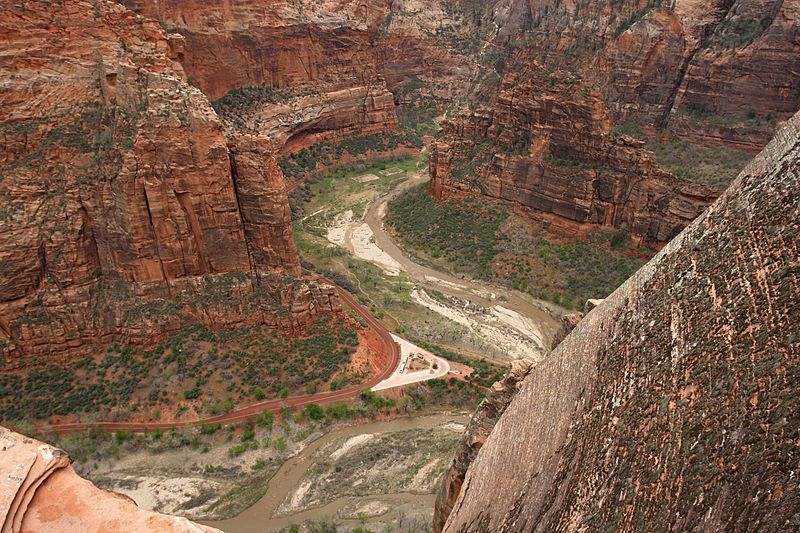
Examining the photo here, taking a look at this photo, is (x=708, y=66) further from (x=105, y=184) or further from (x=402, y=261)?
(x=105, y=184)

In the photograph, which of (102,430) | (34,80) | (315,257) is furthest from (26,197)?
(315,257)

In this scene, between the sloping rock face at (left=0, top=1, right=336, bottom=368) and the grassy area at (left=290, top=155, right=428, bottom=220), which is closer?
the sloping rock face at (left=0, top=1, right=336, bottom=368)

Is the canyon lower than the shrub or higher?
higher

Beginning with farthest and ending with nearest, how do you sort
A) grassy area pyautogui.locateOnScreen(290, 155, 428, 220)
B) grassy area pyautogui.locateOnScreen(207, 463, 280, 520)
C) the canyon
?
grassy area pyautogui.locateOnScreen(290, 155, 428, 220) < grassy area pyautogui.locateOnScreen(207, 463, 280, 520) < the canyon

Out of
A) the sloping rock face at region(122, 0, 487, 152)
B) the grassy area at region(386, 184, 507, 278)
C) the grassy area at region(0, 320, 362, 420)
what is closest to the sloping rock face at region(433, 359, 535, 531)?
the grassy area at region(0, 320, 362, 420)

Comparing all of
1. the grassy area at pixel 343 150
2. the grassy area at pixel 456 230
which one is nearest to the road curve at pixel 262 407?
the grassy area at pixel 456 230

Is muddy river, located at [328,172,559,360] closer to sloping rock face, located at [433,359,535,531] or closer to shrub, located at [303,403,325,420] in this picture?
shrub, located at [303,403,325,420]

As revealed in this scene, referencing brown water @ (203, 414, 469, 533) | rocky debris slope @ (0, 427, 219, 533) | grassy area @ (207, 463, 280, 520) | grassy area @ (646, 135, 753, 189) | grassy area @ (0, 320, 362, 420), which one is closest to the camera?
rocky debris slope @ (0, 427, 219, 533)
